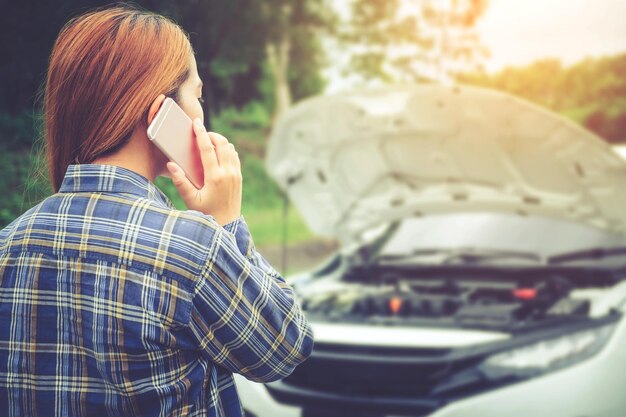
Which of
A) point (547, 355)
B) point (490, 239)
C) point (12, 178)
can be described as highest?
point (12, 178)

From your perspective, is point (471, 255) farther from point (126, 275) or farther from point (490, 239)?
point (126, 275)

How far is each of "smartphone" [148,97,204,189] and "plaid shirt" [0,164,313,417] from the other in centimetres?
8

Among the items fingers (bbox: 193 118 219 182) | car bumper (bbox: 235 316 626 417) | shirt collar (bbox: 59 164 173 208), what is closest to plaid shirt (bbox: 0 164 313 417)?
shirt collar (bbox: 59 164 173 208)

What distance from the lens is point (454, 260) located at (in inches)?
142

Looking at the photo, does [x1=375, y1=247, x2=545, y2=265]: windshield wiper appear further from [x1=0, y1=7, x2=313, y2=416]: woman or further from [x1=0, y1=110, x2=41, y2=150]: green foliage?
[x1=0, y1=7, x2=313, y2=416]: woman

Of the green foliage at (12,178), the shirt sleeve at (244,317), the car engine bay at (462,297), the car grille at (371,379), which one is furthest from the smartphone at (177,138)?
the car engine bay at (462,297)

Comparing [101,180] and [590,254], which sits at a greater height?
[101,180]

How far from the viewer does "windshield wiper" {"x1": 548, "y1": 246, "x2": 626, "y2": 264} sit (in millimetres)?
3357

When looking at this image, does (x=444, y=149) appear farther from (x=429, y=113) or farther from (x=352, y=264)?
(x=352, y=264)

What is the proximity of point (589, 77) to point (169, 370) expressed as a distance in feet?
21.8

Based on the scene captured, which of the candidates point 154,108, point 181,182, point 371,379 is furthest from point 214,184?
point 371,379

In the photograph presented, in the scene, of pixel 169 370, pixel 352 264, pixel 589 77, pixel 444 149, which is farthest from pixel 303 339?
pixel 589 77

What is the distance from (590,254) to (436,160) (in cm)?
98

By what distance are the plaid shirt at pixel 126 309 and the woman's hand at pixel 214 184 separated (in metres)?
0.06
